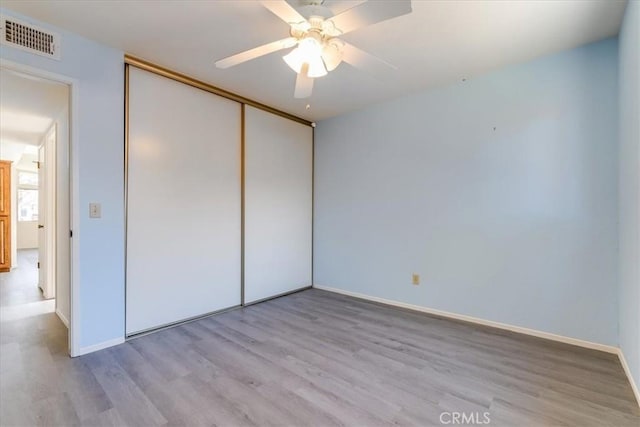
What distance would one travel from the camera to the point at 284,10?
1.59 m

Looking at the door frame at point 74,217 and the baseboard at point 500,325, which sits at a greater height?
the door frame at point 74,217

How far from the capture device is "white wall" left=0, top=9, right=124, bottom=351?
7.54 feet

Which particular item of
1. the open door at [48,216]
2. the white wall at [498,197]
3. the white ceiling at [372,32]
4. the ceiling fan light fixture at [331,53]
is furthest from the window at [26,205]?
the ceiling fan light fixture at [331,53]

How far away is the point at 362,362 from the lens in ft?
7.33

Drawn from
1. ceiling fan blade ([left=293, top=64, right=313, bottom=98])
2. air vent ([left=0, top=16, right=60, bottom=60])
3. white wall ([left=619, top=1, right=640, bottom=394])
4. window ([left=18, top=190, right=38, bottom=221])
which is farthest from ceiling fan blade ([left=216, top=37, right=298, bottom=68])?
window ([left=18, top=190, right=38, bottom=221])

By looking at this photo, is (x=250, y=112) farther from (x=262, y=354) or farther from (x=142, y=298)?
(x=262, y=354)

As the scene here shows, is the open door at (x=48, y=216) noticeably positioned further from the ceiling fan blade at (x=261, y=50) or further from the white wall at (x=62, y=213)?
the ceiling fan blade at (x=261, y=50)

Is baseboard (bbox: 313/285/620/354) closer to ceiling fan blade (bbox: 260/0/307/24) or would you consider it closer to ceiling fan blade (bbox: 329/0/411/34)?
ceiling fan blade (bbox: 329/0/411/34)

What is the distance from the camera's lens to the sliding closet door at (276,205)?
3.64 metres

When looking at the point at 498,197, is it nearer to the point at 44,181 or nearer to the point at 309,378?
the point at 309,378

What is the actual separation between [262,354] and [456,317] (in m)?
2.02

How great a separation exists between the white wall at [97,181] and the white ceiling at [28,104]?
0.22 meters

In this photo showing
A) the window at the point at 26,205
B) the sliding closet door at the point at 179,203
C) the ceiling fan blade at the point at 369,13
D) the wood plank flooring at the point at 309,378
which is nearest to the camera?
the ceiling fan blade at the point at 369,13

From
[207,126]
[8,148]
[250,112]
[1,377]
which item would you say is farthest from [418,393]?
[8,148]
